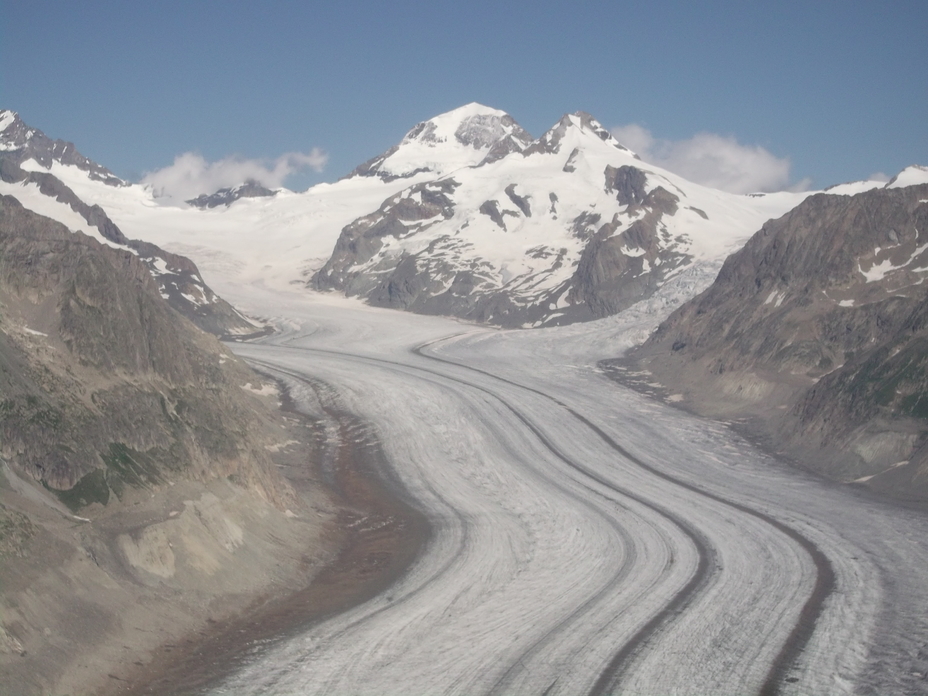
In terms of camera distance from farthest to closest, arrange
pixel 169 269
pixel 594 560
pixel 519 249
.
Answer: pixel 519 249 < pixel 169 269 < pixel 594 560

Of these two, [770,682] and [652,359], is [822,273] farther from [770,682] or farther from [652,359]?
[770,682]

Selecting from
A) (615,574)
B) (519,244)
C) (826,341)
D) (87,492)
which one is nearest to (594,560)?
(615,574)

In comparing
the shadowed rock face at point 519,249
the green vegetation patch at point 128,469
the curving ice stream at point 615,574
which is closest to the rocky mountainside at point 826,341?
the curving ice stream at point 615,574

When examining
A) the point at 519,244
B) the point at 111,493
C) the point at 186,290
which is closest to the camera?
the point at 111,493

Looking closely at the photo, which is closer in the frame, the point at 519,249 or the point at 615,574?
the point at 615,574

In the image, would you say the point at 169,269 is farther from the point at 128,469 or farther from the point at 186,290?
the point at 128,469

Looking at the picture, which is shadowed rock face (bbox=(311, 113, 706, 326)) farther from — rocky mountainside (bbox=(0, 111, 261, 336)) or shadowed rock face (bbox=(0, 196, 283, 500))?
shadowed rock face (bbox=(0, 196, 283, 500))
